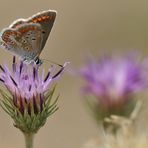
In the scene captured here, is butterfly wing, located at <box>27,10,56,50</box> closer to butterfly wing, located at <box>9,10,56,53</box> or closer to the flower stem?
butterfly wing, located at <box>9,10,56,53</box>

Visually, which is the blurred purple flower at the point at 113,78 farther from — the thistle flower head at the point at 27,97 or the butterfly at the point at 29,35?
the thistle flower head at the point at 27,97

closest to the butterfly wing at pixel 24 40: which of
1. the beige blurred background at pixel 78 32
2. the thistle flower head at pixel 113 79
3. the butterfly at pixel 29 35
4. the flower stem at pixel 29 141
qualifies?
the butterfly at pixel 29 35

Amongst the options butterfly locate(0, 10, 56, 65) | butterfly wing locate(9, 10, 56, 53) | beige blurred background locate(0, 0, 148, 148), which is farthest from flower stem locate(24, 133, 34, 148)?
beige blurred background locate(0, 0, 148, 148)

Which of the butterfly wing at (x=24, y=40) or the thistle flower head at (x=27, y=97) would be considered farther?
the butterfly wing at (x=24, y=40)

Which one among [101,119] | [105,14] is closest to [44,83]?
[101,119]

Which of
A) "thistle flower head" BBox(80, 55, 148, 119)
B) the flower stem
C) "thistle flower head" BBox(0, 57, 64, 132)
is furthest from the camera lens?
"thistle flower head" BBox(80, 55, 148, 119)

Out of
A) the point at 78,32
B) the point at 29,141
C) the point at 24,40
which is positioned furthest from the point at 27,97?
the point at 78,32
